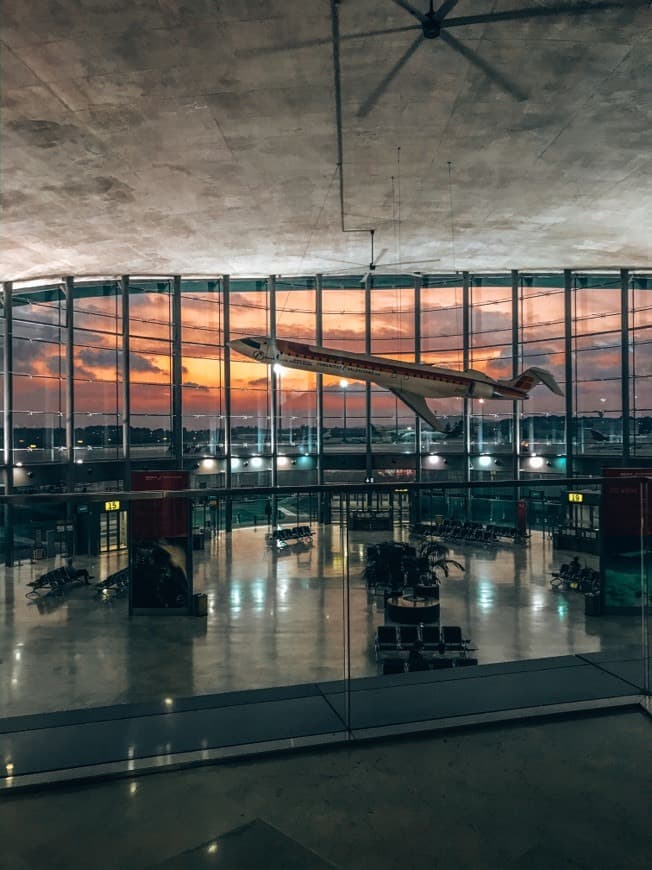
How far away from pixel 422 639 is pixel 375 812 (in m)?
8.99

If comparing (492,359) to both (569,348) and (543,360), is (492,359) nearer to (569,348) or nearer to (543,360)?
(543,360)

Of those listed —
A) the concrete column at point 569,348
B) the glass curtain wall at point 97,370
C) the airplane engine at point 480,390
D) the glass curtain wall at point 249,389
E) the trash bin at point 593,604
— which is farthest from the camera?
the glass curtain wall at point 249,389

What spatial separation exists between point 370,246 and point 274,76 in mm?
9073

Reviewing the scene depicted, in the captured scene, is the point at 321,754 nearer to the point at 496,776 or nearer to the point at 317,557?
the point at 496,776

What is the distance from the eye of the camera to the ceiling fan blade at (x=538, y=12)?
7863mm

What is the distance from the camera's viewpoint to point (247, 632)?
39.2 ft

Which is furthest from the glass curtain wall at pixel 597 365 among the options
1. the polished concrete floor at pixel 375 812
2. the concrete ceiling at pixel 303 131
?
the polished concrete floor at pixel 375 812

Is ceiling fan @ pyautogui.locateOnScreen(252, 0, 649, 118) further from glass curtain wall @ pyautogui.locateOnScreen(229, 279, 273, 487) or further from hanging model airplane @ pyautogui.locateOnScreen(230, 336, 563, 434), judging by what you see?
glass curtain wall @ pyautogui.locateOnScreen(229, 279, 273, 487)

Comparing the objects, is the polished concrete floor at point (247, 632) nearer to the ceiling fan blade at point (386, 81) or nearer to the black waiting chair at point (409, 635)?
the black waiting chair at point (409, 635)

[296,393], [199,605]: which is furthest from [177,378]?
[199,605]

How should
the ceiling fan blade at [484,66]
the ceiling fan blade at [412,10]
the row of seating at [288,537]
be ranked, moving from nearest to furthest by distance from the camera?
the ceiling fan blade at [412,10] < the ceiling fan blade at [484,66] < the row of seating at [288,537]

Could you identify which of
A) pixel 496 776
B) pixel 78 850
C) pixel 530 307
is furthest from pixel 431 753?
pixel 530 307

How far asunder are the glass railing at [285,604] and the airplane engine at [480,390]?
3.99 m

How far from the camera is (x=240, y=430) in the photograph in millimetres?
24141
